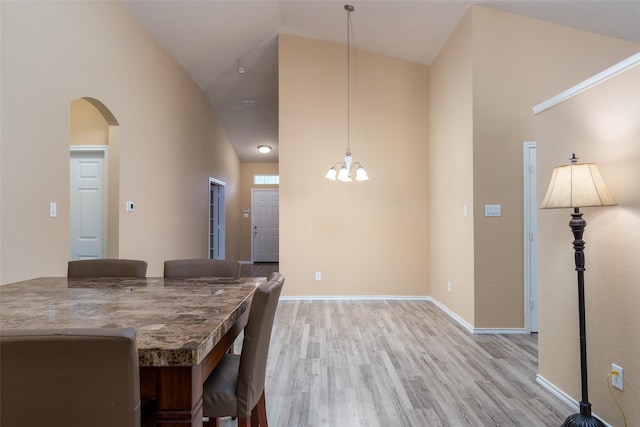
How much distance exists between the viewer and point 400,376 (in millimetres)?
2609

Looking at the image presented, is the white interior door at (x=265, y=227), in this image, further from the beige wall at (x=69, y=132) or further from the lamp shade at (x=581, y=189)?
the lamp shade at (x=581, y=189)

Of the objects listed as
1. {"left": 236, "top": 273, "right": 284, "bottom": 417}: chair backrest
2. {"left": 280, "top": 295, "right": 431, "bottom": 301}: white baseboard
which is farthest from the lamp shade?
{"left": 280, "top": 295, "right": 431, "bottom": 301}: white baseboard

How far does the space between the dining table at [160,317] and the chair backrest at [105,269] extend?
111 millimetres

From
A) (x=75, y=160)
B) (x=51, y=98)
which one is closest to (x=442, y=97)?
(x=51, y=98)

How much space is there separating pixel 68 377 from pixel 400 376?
233 centimetres

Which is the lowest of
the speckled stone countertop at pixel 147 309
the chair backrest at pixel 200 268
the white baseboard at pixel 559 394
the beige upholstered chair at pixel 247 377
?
the white baseboard at pixel 559 394

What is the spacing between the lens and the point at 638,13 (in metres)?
3.30

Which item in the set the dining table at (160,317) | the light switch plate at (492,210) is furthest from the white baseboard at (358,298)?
the dining table at (160,317)

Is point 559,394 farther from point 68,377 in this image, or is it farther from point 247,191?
point 247,191

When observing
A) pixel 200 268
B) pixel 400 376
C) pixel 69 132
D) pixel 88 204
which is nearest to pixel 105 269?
pixel 200 268

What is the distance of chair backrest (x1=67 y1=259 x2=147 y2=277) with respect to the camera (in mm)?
2104

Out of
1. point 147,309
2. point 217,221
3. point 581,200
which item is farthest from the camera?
point 217,221

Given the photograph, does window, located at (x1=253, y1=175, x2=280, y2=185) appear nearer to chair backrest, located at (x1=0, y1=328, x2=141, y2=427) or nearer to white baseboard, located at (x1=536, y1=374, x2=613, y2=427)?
white baseboard, located at (x1=536, y1=374, x2=613, y2=427)

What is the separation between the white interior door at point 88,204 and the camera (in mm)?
3879
